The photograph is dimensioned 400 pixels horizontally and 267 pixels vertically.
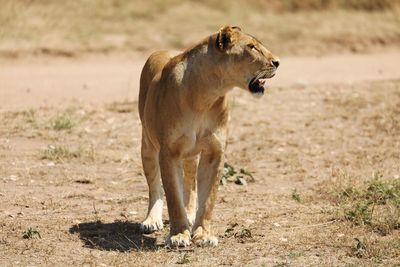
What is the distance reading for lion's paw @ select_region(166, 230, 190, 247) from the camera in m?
6.75

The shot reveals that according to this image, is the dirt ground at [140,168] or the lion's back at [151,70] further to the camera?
the lion's back at [151,70]

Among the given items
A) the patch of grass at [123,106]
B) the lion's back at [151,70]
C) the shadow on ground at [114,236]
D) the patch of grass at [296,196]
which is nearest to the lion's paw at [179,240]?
the shadow on ground at [114,236]

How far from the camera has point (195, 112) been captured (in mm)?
6770

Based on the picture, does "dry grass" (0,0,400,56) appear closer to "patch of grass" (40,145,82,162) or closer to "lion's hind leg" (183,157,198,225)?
"patch of grass" (40,145,82,162)

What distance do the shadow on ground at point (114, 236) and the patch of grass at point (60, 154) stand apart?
1911 millimetres

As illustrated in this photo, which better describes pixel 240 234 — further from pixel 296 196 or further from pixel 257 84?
pixel 296 196

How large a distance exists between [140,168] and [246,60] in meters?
2.78

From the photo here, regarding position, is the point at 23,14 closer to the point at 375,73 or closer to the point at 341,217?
the point at 375,73

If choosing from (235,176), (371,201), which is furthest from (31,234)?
(371,201)

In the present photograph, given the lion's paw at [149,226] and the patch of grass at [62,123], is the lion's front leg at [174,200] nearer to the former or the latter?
the lion's paw at [149,226]

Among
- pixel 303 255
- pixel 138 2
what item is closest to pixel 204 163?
pixel 303 255

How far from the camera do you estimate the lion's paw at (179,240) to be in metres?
6.75

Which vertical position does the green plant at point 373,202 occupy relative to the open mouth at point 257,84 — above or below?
below

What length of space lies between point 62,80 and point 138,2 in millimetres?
4007
